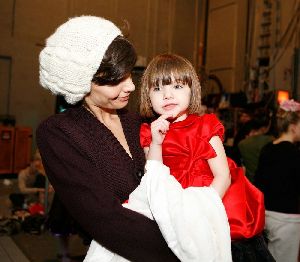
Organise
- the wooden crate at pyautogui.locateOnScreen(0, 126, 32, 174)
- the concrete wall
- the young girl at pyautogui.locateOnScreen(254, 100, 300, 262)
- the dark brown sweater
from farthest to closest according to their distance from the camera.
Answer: the concrete wall → the wooden crate at pyautogui.locateOnScreen(0, 126, 32, 174) → the young girl at pyautogui.locateOnScreen(254, 100, 300, 262) → the dark brown sweater

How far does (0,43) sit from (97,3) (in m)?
2.85

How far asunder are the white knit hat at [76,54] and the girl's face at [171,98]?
34 cm

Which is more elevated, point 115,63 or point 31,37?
point 31,37

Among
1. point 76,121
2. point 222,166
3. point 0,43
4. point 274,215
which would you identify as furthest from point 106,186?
point 0,43

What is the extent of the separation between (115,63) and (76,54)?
147 millimetres

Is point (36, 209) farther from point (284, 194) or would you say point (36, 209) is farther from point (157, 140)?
point (157, 140)

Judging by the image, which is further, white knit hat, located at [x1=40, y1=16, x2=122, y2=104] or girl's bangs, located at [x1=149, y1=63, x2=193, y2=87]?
girl's bangs, located at [x1=149, y1=63, x2=193, y2=87]

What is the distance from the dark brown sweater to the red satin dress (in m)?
0.22

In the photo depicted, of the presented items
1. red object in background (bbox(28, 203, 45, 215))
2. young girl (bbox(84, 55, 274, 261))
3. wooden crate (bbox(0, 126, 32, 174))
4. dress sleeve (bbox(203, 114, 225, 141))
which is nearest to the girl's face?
young girl (bbox(84, 55, 274, 261))

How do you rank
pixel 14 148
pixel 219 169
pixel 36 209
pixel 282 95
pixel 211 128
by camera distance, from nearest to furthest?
1. pixel 219 169
2. pixel 211 128
3. pixel 36 209
4. pixel 282 95
5. pixel 14 148

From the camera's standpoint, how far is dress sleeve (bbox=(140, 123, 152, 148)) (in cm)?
164

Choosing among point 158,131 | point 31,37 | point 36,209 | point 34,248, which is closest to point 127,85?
point 158,131

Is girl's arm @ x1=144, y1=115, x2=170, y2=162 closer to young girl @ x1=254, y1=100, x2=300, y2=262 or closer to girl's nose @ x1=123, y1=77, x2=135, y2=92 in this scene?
girl's nose @ x1=123, y1=77, x2=135, y2=92

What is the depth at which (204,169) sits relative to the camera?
1.61m
